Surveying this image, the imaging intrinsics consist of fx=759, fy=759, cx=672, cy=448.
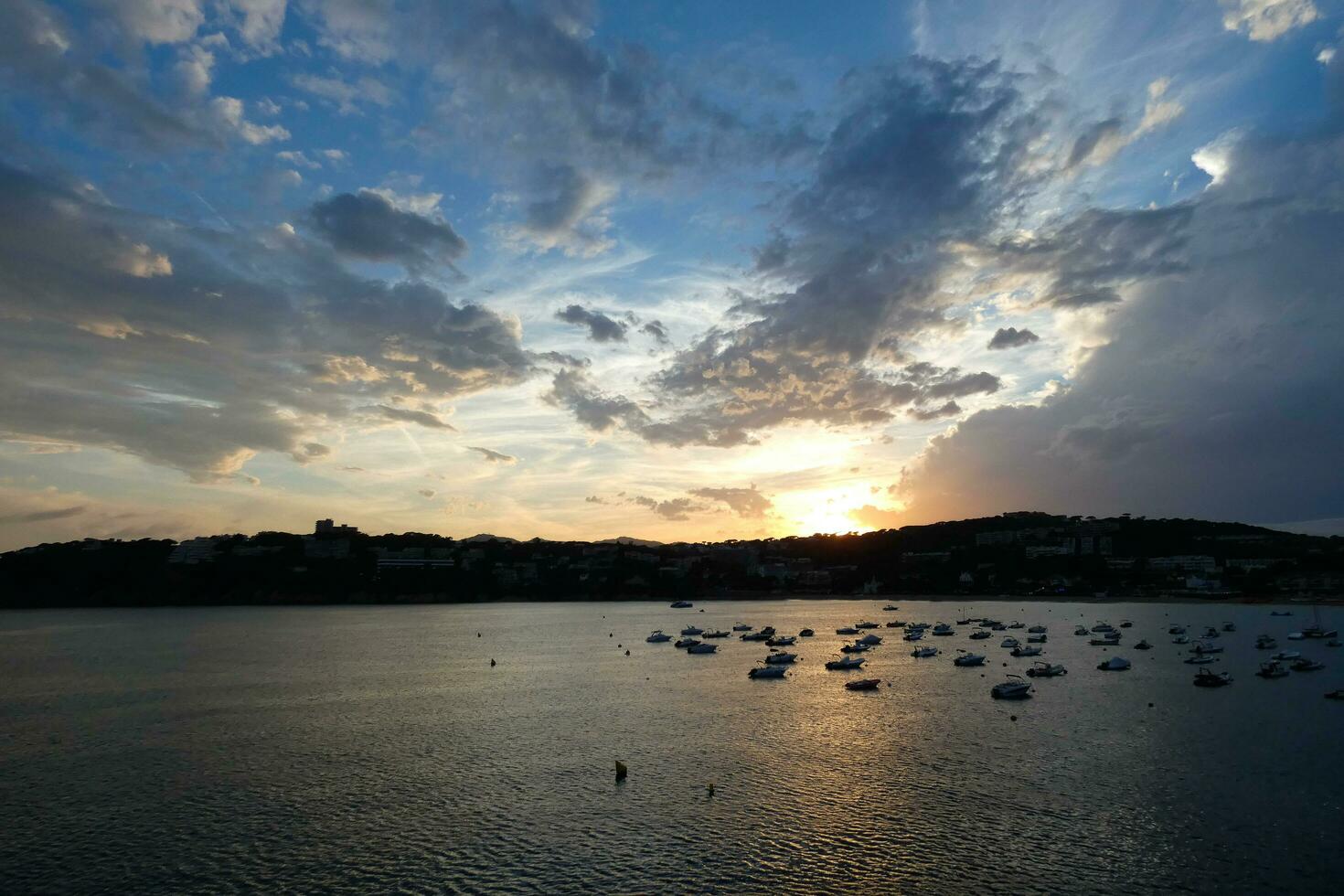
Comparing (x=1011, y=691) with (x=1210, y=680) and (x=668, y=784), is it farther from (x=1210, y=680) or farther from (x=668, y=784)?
(x=668, y=784)

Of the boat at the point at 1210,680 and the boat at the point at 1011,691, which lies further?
the boat at the point at 1210,680

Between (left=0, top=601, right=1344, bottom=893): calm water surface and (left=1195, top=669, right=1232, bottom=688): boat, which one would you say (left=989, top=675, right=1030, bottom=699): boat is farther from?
(left=1195, top=669, right=1232, bottom=688): boat

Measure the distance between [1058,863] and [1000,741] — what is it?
21989mm

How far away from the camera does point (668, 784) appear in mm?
41656

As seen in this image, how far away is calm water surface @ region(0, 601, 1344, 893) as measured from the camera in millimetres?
29828

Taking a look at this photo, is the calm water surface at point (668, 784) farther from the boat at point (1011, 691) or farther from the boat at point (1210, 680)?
the boat at point (1210, 680)

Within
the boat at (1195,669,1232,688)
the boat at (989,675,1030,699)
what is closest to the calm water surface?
the boat at (989,675,1030,699)

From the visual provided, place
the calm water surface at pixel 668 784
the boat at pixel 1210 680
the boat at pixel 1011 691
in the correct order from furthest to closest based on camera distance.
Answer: the boat at pixel 1210 680 → the boat at pixel 1011 691 → the calm water surface at pixel 668 784

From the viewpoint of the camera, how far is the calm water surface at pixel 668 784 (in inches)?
1174

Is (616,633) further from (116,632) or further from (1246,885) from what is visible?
(1246,885)

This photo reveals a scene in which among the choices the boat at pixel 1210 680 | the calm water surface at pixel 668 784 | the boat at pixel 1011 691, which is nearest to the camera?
the calm water surface at pixel 668 784

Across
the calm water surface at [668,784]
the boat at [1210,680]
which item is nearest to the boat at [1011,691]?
the calm water surface at [668,784]

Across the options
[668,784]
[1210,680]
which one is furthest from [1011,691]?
[668,784]

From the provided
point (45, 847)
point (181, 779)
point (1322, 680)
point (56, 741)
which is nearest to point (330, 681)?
point (56, 741)
